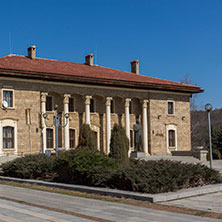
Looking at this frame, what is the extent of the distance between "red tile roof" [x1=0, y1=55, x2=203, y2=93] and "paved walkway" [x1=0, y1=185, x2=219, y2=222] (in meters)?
20.6

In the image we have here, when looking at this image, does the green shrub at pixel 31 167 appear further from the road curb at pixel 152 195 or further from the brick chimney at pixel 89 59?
the brick chimney at pixel 89 59

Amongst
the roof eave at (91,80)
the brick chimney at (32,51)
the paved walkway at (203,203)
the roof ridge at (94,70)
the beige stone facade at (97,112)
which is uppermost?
the brick chimney at (32,51)

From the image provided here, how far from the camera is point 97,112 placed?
1422 inches

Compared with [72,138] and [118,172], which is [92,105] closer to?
[72,138]

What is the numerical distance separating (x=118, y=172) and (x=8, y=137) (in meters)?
20.2

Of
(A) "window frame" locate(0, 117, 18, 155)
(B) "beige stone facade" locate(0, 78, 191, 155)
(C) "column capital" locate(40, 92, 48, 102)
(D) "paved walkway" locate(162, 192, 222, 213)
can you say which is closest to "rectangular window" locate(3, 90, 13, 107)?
(B) "beige stone facade" locate(0, 78, 191, 155)

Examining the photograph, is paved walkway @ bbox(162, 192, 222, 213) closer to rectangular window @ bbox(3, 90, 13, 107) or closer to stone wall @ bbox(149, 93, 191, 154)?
rectangular window @ bbox(3, 90, 13, 107)

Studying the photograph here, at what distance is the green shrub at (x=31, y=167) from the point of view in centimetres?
1477

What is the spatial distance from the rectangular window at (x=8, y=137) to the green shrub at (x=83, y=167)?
1640 centimetres

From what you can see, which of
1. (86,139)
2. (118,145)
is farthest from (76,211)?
(86,139)

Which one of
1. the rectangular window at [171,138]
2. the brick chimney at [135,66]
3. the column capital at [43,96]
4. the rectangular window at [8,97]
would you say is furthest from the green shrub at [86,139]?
the brick chimney at [135,66]

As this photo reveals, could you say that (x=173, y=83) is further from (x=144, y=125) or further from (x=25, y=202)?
(x=25, y=202)

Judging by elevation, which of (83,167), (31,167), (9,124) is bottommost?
(31,167)

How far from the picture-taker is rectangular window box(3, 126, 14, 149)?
29562mm
